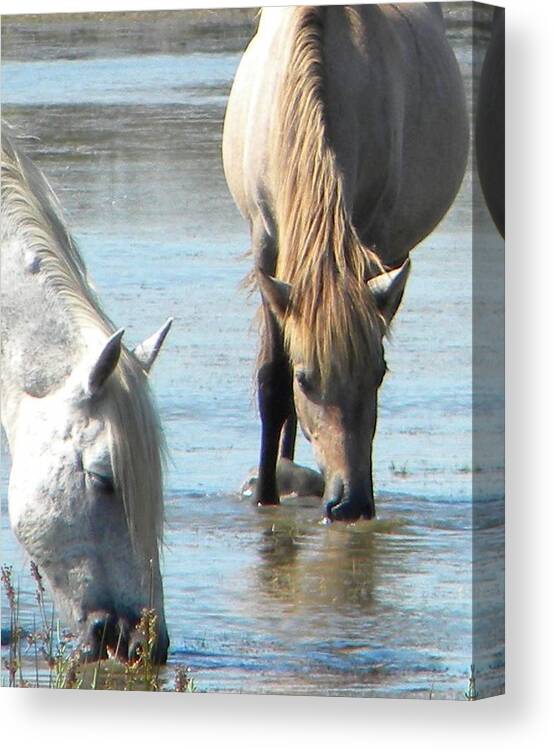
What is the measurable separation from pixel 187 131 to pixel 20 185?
0.67 metres

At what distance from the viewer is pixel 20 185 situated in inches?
371

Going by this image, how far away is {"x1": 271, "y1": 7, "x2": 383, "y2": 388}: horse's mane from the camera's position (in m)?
8.91

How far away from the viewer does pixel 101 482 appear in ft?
29.8

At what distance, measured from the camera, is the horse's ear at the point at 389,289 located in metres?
8.92

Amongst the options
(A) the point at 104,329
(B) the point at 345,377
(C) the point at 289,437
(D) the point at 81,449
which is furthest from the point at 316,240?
(D) the point at 81,449

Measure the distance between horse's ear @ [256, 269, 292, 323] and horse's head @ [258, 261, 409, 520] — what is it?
0.16 feet

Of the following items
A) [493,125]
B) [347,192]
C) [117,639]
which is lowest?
[117,639]

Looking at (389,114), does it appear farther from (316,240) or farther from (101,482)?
(101,482)

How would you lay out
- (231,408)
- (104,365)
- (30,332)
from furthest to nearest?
(30,332) → (231,408) → (104,365)

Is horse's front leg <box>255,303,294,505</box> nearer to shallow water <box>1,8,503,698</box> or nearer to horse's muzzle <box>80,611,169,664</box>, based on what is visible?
shallow water <box>1,8,503,698</box>

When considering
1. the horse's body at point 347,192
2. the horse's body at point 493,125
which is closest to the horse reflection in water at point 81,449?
the horse's body at point 347,192

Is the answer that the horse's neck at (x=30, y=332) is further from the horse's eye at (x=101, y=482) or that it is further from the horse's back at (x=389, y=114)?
the horse's back at (x=389, y=114)

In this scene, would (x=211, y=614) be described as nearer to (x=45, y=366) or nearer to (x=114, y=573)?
(x=114, y=573)

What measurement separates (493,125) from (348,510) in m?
1.45
